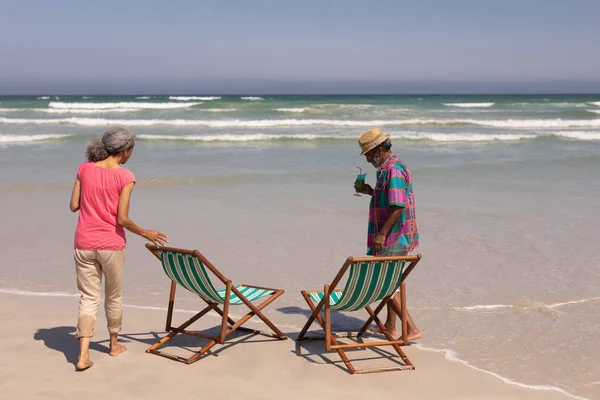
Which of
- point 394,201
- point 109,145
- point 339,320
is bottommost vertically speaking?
point 339,320

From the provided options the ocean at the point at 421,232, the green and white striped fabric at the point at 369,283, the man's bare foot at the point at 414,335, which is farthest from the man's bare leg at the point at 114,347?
the man's bare foot at the point at 414,335

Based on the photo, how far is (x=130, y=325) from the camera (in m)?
5.15

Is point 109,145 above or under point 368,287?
above

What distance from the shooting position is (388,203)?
14.8ft

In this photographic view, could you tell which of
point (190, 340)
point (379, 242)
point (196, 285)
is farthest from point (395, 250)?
point (190, 340)

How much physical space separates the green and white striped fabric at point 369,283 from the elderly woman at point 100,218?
48.0 inches

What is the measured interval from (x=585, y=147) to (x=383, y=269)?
1756 cm

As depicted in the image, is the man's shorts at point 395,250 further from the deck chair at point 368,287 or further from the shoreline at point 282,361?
the shoreline at point 282,361

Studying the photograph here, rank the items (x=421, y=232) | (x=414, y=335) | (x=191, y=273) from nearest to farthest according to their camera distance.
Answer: (x=191, y=273) < (x=414, y=335) < (x=421, y=232)

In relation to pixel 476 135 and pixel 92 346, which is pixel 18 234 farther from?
pixel 476 135

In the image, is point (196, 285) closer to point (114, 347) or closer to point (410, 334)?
point (114, 347)

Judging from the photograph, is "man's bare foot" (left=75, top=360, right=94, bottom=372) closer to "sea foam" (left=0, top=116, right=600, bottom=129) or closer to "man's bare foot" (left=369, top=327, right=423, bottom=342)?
"man's bare foot" (left=369, top=327, right=423, bottom=342)

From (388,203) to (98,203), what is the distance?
75.3 inches

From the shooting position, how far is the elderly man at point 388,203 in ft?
14.5
